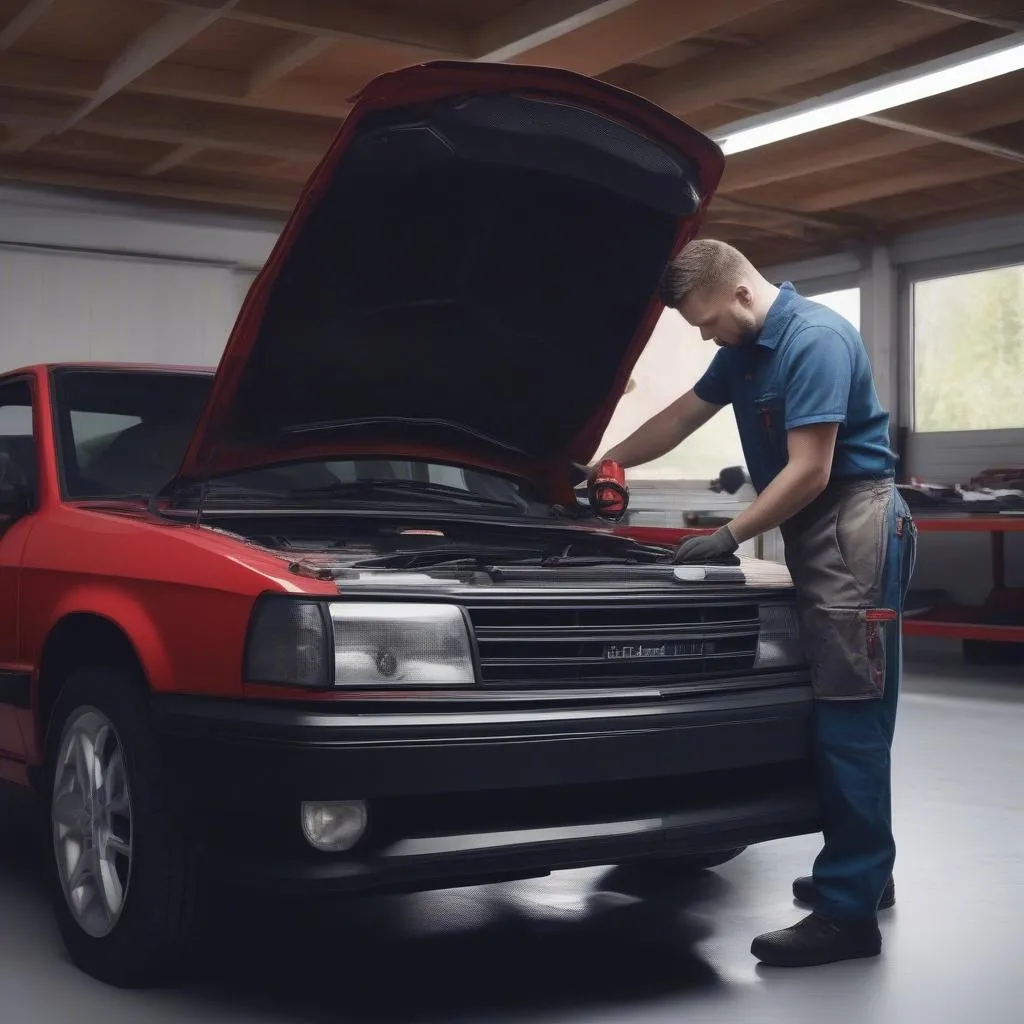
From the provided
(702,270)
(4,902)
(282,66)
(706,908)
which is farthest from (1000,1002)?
(282,66)

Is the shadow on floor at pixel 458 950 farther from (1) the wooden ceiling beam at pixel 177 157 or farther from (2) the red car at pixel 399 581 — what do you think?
(1) the wooden ceiling beam at pixel 177 157

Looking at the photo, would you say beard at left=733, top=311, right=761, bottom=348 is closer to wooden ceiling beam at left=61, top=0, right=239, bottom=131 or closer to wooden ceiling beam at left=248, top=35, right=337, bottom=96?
wooden ceiling beam at left=61, top=0, right=239, bottom=131

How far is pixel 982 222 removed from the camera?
11680 mm

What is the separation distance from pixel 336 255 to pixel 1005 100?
22.5 ft

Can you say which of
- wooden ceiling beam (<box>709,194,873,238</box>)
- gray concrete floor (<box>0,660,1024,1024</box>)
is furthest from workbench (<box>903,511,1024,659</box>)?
gray concrete floor (<box>0,660,1024,1024</box>)

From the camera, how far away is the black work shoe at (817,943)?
310 cm

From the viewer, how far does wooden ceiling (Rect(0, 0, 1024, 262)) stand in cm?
721

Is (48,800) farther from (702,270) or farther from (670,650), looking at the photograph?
(702,270)

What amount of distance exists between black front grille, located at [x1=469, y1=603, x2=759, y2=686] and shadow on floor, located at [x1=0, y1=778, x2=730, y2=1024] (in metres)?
0.59

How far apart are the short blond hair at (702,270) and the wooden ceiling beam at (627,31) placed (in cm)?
367

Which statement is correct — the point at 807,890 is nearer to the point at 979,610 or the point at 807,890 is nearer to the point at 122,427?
the point at 122,427

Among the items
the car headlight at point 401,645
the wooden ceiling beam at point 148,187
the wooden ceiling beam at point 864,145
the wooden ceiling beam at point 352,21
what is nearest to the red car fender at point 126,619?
the car headlight at point 401,645

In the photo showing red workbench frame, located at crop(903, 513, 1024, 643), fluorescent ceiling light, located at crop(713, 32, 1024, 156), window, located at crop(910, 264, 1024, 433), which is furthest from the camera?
window, located at crop(910, 264, 1024, 433)

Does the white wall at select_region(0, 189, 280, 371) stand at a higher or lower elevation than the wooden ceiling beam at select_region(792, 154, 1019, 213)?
lower
